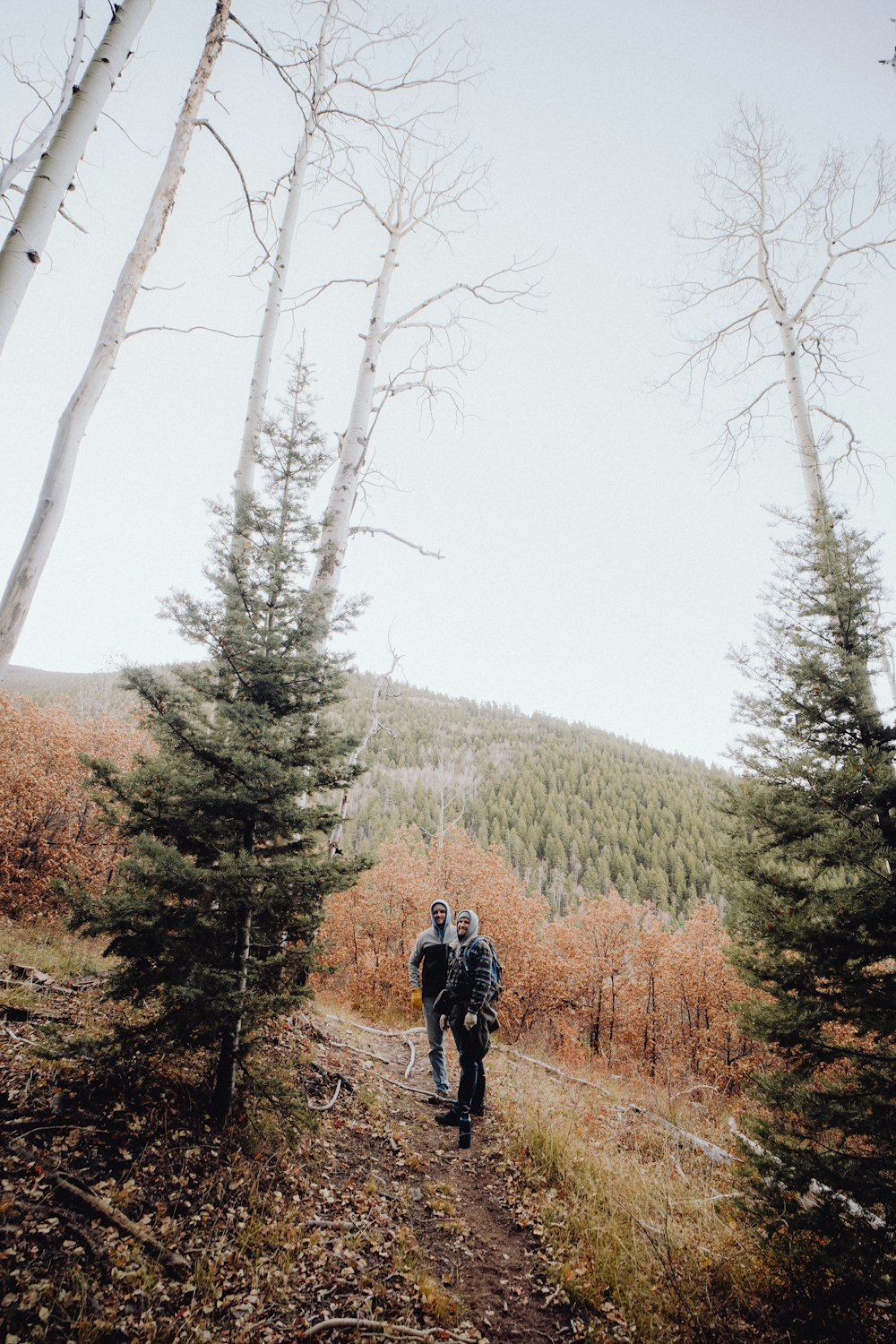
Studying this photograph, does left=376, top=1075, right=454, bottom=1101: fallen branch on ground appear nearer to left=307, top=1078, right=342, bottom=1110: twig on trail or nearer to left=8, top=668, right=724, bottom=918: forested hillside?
left=307, top=1078, right=342, bottom=1110: twig on trail

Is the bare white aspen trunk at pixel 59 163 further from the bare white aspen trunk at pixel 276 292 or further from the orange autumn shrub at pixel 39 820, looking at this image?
the orange autumn shrub at pixel 39 820

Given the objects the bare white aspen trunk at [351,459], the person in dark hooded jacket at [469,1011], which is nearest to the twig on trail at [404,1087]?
the person in dark hooded jacket at [469,1011]

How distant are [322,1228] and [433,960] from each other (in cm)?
322

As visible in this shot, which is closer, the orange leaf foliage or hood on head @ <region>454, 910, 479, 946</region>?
hood on head @ <region>454, 910, 479, 946</region>

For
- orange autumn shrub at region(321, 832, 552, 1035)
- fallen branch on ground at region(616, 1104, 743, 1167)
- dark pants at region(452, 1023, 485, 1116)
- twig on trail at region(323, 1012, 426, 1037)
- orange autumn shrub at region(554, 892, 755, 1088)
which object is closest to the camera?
dark pants at region(452, 1023, 485, 1116)

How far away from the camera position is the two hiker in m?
5.22

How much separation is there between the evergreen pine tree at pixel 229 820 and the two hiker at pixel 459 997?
6.75ft

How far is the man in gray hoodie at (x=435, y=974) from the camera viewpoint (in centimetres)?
617

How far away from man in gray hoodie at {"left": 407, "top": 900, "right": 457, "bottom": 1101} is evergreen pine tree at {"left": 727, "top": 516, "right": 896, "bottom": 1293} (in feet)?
11.6

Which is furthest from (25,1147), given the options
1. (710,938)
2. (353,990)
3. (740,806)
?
(710,938)

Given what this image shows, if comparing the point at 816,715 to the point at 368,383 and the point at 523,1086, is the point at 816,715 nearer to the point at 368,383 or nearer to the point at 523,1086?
the point at 523,1086

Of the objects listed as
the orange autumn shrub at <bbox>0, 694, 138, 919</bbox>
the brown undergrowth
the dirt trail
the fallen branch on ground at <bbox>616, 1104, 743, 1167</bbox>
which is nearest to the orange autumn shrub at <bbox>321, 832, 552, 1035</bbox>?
the orange autumn shrub at <bbox>0, 694, 138, 919</bbox>

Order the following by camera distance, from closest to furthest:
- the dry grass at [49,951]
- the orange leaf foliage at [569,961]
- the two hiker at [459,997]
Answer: the two hiker at [459,997] → the dry grass at [49,951] → the orange leaf foliage at [569,961]

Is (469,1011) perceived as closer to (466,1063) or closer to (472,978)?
(472,978)
